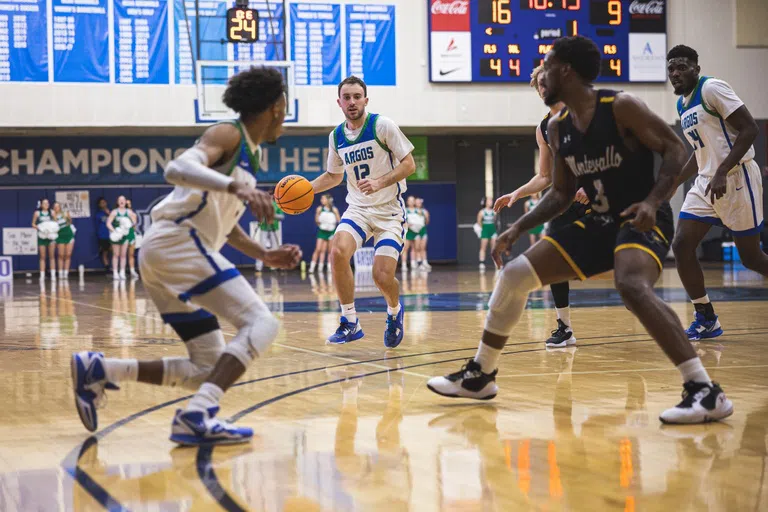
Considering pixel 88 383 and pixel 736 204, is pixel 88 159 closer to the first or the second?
pixel 736 204

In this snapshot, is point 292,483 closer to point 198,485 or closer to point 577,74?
point 198,485

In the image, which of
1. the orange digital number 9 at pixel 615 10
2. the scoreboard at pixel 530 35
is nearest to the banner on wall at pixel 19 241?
the scoreboard at pixel 530 35

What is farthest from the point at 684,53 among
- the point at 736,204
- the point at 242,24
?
the point at 242,24

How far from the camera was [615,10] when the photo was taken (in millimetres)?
23328

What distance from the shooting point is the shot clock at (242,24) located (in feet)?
63.5

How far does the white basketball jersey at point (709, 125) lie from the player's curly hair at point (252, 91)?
4.40 m

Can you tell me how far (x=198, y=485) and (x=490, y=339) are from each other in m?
2.04

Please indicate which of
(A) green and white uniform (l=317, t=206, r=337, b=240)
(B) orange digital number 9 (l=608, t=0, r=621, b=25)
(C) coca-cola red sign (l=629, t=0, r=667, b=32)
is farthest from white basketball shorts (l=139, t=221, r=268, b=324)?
(C) coca-cola red sign (l=629, t=0, r=667, b=32)

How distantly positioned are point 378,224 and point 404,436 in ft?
13.2

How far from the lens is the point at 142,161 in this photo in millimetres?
26281

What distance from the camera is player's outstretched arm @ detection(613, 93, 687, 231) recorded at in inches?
176

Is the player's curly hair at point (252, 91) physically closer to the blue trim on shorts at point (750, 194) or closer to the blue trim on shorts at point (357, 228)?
the blue trim on shorts at point (357, 228)

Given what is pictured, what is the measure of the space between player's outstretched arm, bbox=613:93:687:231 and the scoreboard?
18596 mm

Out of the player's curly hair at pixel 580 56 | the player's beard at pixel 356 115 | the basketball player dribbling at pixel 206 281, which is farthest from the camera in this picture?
the player's beard at pixel 356 115
